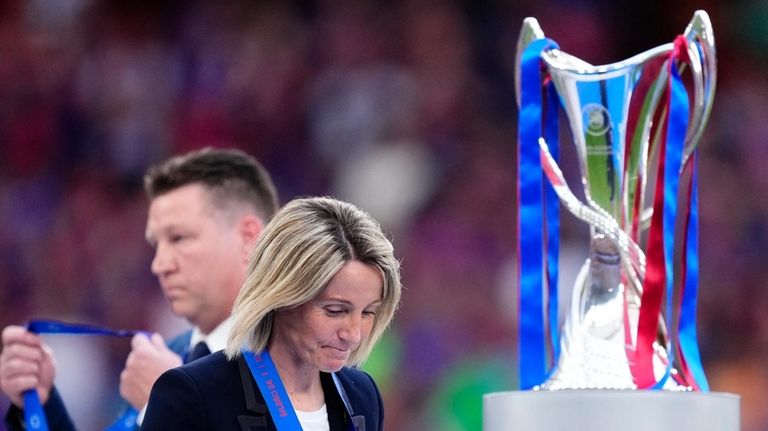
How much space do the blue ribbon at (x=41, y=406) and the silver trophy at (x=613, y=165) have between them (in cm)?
97

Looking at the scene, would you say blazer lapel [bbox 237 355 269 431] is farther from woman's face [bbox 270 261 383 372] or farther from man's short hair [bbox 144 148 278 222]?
man's short hair [bbox 144 148 278 222]

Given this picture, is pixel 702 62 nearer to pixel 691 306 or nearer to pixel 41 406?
pixel 691 306

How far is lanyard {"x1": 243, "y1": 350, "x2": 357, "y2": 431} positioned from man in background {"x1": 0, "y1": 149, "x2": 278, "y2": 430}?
67 cm

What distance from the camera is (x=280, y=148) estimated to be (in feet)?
17.5

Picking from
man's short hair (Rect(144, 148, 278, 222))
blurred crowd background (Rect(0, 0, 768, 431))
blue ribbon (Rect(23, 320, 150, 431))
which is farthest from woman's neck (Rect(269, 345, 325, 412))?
blurred crowd background (Rect(0, 0, 768, 431))

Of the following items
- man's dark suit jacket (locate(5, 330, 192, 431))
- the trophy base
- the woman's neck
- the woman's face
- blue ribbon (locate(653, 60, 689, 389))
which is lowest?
man's dark suit jacket (locate(5, 330, 192, 431))

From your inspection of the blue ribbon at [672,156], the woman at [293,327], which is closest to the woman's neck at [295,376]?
the woman at [293,327]

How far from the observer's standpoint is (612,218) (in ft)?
6.52

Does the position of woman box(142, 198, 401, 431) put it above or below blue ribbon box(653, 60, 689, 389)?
below

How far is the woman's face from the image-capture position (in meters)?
1.80

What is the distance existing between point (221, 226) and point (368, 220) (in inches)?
34.4

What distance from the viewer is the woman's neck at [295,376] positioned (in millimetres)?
1862

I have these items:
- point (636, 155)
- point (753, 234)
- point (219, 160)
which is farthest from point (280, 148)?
point (636, 155)

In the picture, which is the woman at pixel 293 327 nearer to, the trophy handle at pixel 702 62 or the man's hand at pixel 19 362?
the trophy handle at pixel 702 62
